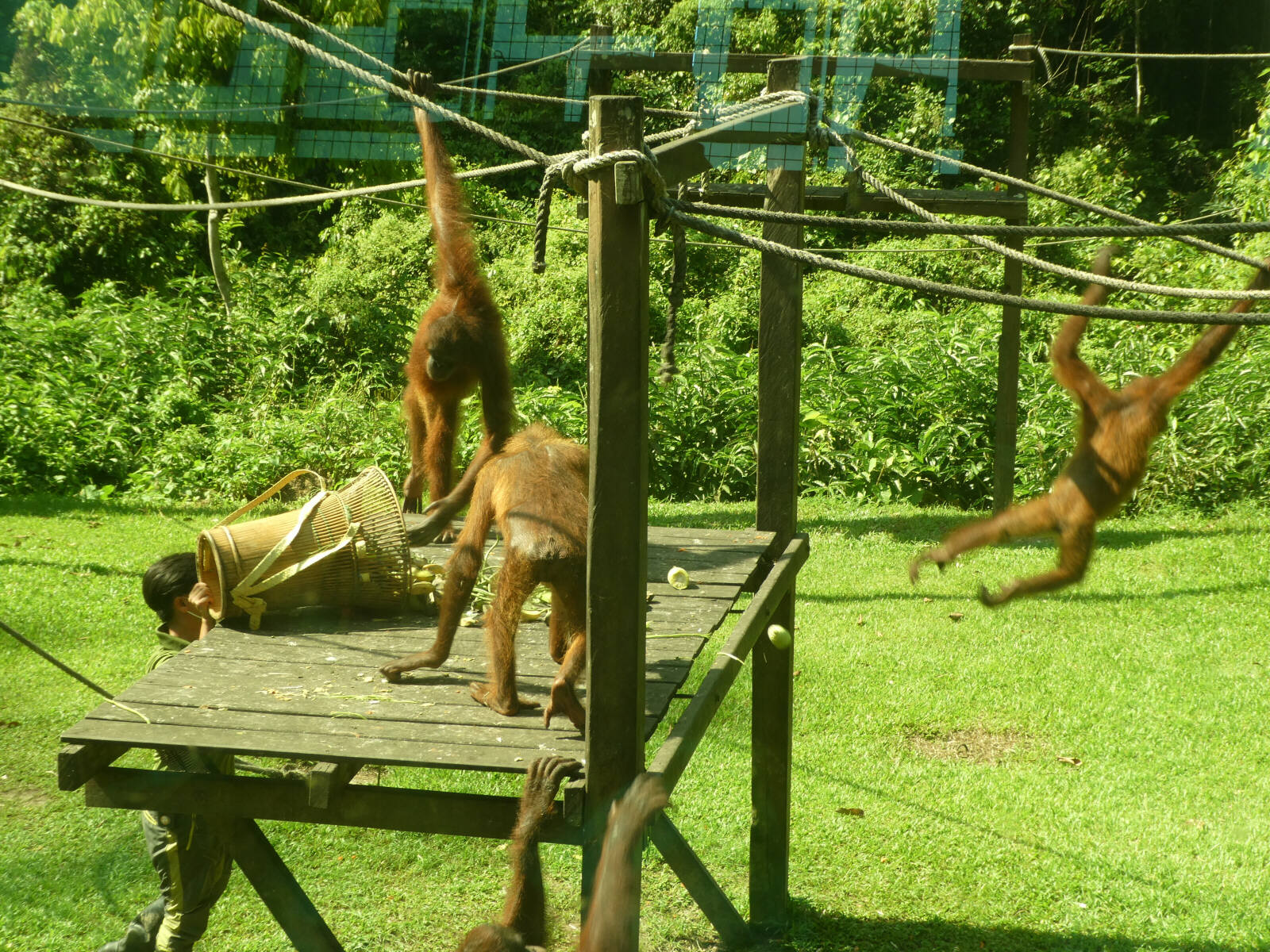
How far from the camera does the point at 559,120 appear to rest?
15.8 metres

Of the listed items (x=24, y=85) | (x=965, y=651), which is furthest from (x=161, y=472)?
(x=965, y=651)

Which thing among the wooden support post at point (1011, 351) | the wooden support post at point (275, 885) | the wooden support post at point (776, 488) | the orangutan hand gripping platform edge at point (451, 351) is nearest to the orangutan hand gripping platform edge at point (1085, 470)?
the wooden support post at point (776, 488)

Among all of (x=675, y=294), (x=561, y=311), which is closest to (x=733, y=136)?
(x=675, y=294)

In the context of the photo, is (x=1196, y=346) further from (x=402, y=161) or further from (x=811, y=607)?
(x=402, y=161)

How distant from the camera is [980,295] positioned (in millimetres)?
2250

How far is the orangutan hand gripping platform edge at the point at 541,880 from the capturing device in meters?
2.07

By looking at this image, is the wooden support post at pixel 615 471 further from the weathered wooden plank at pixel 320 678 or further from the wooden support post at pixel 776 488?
the wooden support post at pixel 776 488

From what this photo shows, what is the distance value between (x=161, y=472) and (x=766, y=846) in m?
6.92

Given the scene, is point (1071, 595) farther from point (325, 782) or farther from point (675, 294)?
point (325, 782)

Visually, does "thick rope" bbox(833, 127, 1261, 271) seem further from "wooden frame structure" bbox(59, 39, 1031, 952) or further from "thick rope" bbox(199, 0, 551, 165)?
"thick rope" bbox(199, 0, 551, 165)

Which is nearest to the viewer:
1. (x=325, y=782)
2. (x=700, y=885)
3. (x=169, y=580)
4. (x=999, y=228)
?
(x=999, y=228)

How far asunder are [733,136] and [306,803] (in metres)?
2.21

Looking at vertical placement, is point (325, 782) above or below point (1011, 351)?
below

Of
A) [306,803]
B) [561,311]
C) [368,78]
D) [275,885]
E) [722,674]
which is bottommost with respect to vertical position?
[275,885]
